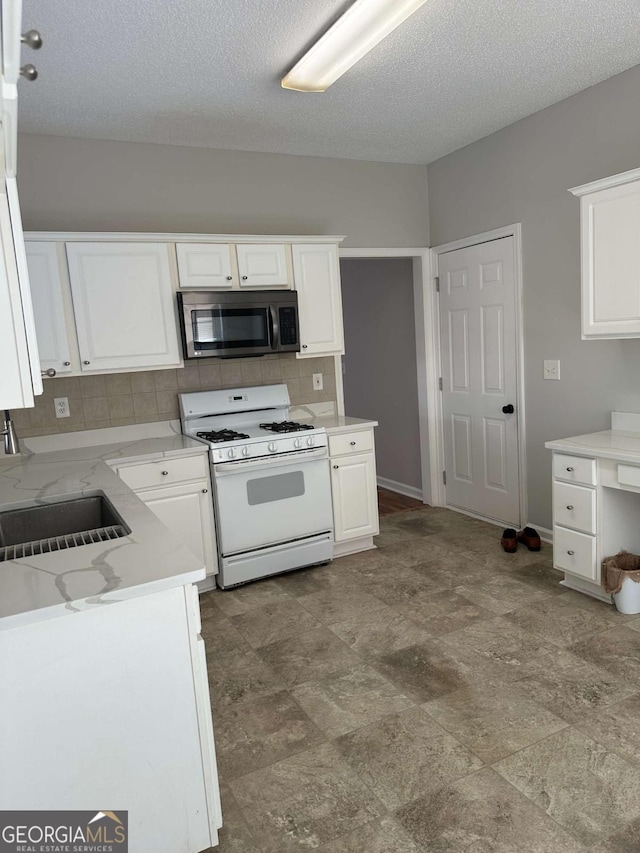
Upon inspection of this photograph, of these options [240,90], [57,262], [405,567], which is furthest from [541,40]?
[405,567]

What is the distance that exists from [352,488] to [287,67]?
2.39 m

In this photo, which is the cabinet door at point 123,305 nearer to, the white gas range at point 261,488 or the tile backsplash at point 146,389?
the tile backsplash at point 146,389

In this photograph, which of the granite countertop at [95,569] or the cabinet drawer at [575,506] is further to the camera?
the cabinet drawer at [575,506]

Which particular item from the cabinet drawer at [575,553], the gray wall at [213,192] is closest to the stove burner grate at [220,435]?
the gray wall at [213,192]

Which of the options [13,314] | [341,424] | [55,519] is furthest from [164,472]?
[13,314]

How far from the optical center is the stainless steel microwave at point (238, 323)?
11.7 ft

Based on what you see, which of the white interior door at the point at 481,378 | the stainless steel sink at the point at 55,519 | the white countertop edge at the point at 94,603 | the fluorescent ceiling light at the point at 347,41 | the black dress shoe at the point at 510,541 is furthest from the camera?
the white interior door at the point at 481,378

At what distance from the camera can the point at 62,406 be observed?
11.8ft

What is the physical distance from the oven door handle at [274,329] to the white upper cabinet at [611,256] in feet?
5.72

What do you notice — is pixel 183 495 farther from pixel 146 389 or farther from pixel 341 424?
pixel 341 424

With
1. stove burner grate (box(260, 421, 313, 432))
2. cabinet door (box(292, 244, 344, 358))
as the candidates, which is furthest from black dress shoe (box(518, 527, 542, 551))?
cabinet door (box(292, 244, 344, 358))

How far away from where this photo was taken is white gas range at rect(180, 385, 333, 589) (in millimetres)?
3492

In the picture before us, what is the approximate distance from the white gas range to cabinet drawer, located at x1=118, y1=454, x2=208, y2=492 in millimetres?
85

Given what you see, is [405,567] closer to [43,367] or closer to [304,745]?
[304,745]
